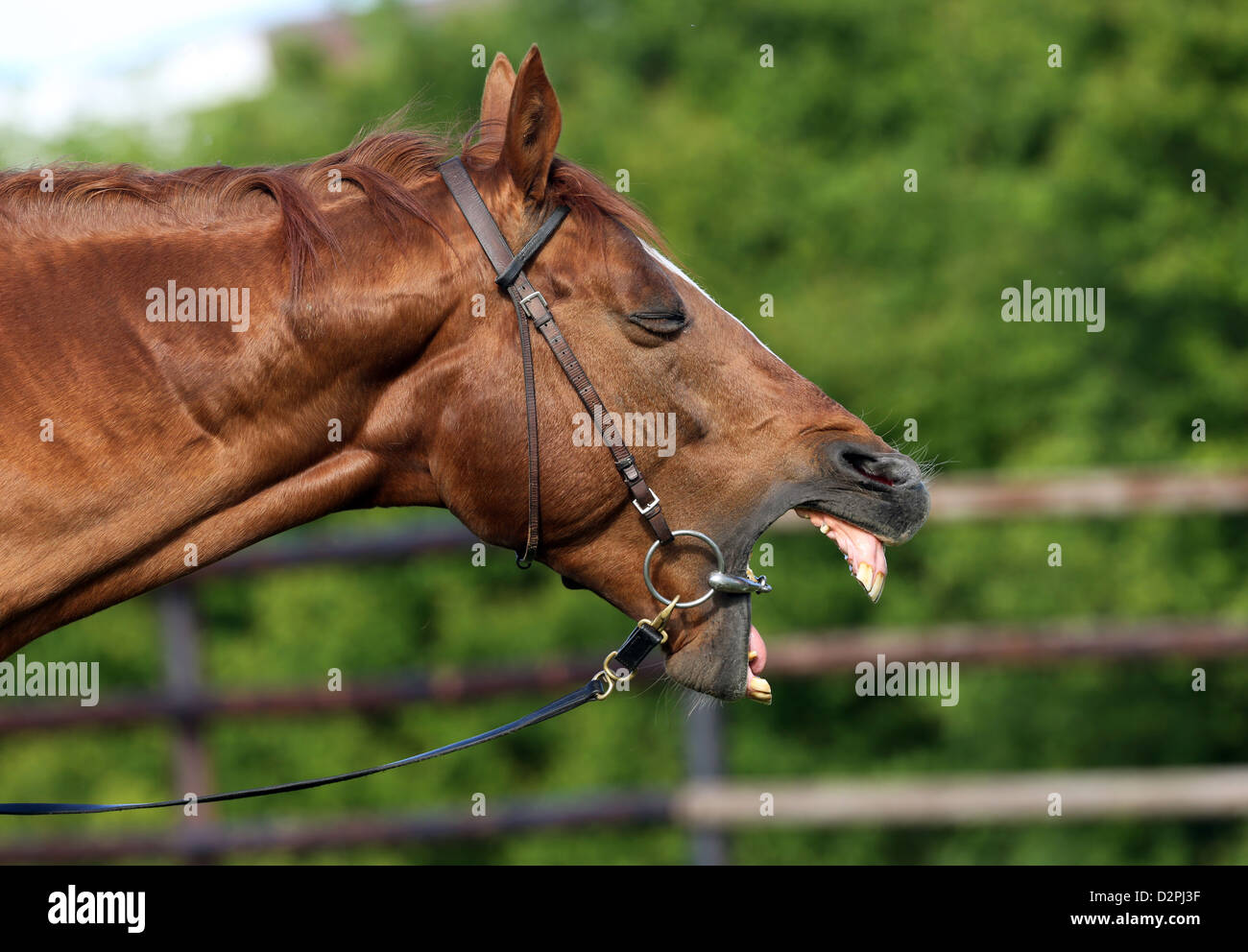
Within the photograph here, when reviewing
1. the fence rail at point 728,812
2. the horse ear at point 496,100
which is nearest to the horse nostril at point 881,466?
the horse ear at point 496,100

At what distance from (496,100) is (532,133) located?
390mm

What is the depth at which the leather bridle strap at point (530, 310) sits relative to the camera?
2352 mm

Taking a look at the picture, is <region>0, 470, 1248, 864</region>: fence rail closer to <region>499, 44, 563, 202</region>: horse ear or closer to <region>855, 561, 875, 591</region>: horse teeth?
<region>855, 561, 875, 591</region>: horse teeth

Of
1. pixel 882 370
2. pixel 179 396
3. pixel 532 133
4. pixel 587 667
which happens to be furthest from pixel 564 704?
pixel 882 370

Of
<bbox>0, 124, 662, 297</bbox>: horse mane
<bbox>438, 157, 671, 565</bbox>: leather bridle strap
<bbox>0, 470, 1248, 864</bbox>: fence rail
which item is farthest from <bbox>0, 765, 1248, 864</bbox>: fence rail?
<bbox>0, 124, 662, 297</bbox>: horse mane

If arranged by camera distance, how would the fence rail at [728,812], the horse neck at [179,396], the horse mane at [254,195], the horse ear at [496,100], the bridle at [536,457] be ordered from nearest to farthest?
the horse neck at [179,396] < the horse mane at [254,195] < the bridle at [536,457] < the horse ear at [496,100] < the fence rail at [728,812]

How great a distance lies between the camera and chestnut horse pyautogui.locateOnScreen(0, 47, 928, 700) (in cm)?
216

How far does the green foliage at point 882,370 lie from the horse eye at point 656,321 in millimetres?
4691

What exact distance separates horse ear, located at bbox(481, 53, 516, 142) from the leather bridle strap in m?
0.21

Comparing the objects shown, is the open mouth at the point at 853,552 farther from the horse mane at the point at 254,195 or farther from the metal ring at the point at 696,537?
the horse mane at the point at 254,195
